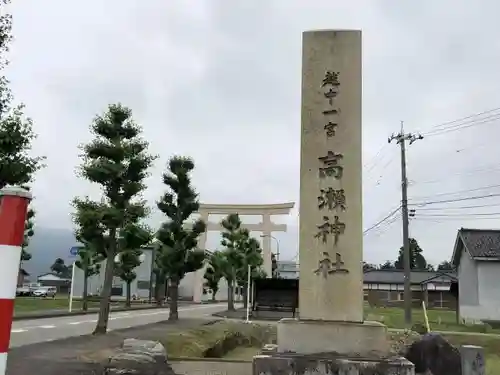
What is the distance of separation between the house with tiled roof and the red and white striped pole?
3176 centimetres

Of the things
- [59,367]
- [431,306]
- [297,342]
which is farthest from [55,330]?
[431,306]

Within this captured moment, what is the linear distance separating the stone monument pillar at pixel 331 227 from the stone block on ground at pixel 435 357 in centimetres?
335

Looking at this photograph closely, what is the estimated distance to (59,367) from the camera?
9977mm

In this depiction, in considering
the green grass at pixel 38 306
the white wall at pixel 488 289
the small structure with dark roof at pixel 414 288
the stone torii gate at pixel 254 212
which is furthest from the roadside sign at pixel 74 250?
the small structure with dark roof at pixel 414 288

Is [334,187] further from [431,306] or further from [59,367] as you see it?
[431,306]

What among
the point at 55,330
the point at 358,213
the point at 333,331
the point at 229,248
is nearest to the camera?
the point at 333,331

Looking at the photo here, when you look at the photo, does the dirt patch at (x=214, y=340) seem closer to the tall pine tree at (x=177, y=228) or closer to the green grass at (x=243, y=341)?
the green grass at (x=243, y=341)

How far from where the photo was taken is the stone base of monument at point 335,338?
612 centimetres

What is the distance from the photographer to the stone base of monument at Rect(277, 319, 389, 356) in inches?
241

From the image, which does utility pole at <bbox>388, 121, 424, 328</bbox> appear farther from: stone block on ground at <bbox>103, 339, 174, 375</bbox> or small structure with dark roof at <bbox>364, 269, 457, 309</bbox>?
small structure with dark roof at <bbox>364, 269, 457, 309</bbox>

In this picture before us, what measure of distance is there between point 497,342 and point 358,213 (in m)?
13.0

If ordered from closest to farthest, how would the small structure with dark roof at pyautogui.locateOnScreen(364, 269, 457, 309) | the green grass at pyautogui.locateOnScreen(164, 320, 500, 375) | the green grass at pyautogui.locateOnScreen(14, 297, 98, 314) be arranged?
the green grass at pyautogui.locateOnScreen(164, 320, 500, 375)
the green grass at pyautogui.locateOnScreen(14, 297, 98, 314)
the small structure with dark roof at pyautogui.locateOnScreen(364, 269, 457, 309)

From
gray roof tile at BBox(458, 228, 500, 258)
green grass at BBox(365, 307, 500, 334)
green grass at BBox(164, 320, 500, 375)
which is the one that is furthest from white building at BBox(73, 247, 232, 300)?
green grass at BBox(164, 320, 500, 375)

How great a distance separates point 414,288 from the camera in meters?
59.0
